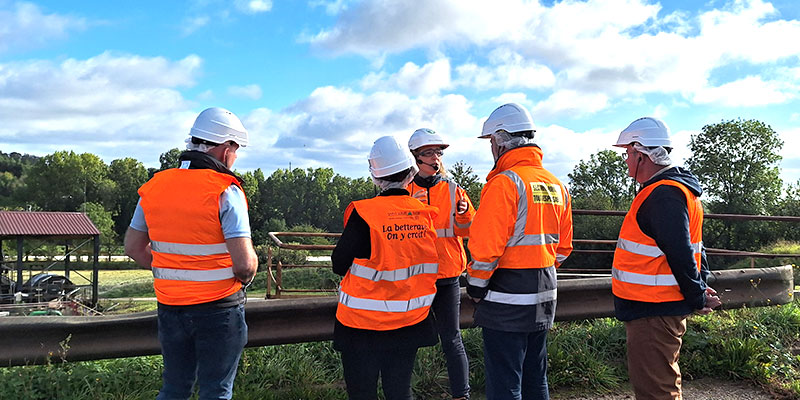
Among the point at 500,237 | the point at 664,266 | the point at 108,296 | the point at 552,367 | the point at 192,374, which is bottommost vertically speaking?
the point at 108,296

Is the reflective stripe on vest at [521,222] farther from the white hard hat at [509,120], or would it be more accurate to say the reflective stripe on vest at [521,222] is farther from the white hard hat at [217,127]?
the white hard hat at [217,127]

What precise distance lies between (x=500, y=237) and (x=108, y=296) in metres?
48.2

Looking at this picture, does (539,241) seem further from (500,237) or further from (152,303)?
(152,303)

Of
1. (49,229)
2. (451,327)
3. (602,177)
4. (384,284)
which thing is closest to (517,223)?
(384,284)

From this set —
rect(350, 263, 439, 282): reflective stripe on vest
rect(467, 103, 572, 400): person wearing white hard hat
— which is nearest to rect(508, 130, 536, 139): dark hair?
rect(467, 103, 572, 400): person wearing white hard hat

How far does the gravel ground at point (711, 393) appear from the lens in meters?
4.54

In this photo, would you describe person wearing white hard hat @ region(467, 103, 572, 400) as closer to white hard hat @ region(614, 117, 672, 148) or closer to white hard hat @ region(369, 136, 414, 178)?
white hard hat @ region(369, 136, 414, 178)

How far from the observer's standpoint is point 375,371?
3.03 m

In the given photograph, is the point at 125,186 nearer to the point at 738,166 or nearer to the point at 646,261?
the point at 738,166

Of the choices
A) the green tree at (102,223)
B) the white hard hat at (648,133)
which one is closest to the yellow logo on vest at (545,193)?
the white hard hat at (648,133)

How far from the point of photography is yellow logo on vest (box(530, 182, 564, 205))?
10.6ft

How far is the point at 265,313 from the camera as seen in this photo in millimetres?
4156

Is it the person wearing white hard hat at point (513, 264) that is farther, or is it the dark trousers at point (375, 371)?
the person wearing white hard hat at point (513, 264)

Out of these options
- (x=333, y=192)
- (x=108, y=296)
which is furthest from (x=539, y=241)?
→ (x=333, y=192)
